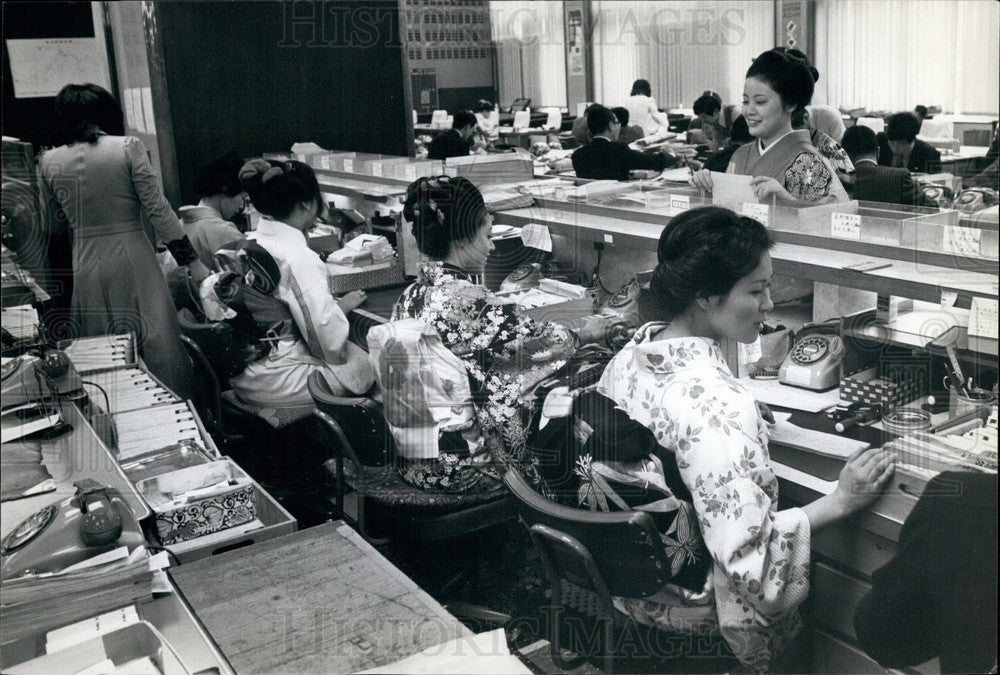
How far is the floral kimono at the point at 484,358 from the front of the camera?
2299 millimetres

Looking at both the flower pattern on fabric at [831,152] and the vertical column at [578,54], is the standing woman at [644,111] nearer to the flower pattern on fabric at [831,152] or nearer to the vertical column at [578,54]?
the vertical column at [578,54]

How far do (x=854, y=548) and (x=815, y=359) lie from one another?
0.57 metres

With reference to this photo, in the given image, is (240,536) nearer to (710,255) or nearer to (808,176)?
(710,255)

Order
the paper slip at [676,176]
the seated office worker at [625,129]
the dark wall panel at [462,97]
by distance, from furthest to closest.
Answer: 1. the dark wall panel at [462,97]
2. the seated office worker at [625,129]
3. the paper slip at [676,176]

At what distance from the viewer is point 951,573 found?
57.9 inches

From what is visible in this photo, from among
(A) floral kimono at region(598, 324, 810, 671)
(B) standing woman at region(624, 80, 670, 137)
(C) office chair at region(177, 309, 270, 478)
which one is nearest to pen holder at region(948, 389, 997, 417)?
(A) floral kimono at region(598, 324, 810, 671)

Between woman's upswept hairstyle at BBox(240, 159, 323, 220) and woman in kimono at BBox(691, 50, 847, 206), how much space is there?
1.31 metres

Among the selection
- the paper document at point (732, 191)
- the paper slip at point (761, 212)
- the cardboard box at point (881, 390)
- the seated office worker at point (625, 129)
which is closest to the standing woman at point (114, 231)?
the paper document at point (732, 191)

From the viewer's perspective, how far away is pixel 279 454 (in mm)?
3092

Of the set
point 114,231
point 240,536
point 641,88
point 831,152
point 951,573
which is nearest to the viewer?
point 951,573

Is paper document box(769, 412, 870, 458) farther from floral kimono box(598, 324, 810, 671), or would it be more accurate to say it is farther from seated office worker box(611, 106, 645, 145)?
seated office worker box(611, 106, 645, 145)

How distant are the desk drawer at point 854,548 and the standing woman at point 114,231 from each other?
2520 millimetres

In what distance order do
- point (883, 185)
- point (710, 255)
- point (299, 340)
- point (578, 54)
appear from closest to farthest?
1. point (710, 255)
2. point (299, 340)
3. point (883, 185)
4. point (578, 54)

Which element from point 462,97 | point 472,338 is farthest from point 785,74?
point 462,97
